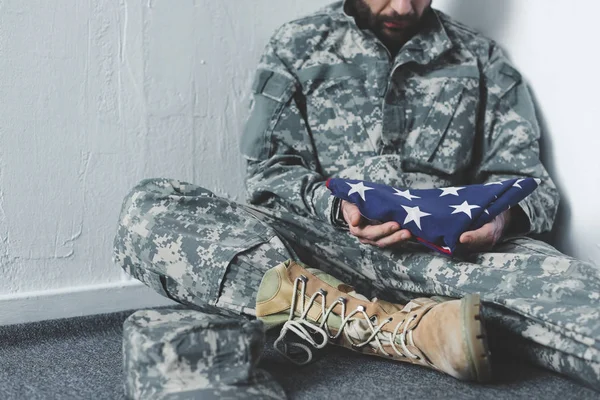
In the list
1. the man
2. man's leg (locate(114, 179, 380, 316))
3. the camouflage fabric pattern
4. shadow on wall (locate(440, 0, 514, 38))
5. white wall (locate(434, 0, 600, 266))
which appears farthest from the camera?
shadow on wall (locate(440, 0, 514, 38))

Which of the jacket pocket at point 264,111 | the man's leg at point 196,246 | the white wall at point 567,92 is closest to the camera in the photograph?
the man's leg at point 196,246

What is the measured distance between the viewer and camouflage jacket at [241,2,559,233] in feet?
4.61

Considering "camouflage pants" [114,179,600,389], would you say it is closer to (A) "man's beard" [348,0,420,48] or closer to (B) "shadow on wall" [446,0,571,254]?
(B) "shadow on wall" [446,0,571,254]

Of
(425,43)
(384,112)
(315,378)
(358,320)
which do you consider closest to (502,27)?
(425,43)

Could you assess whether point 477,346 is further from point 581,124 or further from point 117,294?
point 117,294

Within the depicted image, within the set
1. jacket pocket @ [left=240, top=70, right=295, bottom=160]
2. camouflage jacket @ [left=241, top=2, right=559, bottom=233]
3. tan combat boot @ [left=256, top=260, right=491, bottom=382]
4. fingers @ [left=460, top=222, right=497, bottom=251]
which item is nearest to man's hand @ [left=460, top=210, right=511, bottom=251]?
fingers @ [left=460, top=222, right=497, bottom=251]

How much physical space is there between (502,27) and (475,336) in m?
0.84

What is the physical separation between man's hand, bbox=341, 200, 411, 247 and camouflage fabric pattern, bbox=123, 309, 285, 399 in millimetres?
282

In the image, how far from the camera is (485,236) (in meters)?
1.16

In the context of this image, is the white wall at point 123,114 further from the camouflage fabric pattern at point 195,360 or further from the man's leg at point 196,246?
the camouflage fabric pattern at point 195,360

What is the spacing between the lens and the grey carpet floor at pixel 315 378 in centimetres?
100

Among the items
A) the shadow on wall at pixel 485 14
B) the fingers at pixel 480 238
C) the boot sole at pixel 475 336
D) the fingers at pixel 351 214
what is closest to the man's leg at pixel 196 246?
the fingers at pixel 351 214

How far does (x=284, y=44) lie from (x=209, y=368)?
2.53 feet

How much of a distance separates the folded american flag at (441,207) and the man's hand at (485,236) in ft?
0.04
